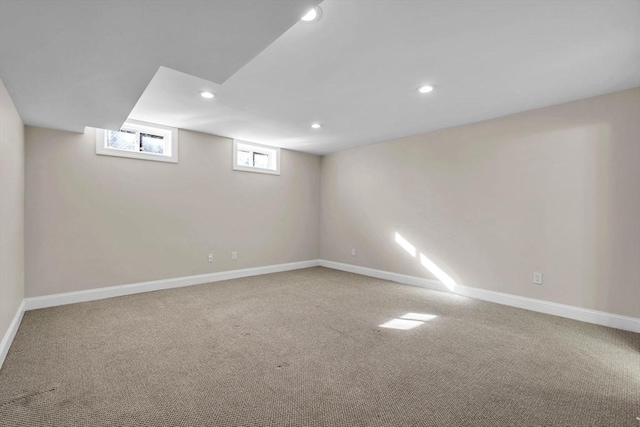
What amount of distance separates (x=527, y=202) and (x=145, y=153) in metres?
5.00

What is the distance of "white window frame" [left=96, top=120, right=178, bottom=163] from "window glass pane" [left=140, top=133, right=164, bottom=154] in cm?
5

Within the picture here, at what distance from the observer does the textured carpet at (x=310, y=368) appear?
160 cm

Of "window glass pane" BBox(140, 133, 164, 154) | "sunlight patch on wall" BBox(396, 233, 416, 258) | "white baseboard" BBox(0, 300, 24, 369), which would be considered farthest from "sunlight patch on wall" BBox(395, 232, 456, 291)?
"white baseboard" BBox(0, 300, 24, 369)

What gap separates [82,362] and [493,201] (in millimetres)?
4526

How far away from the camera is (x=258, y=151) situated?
5.28 meters

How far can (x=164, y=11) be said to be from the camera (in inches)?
55.5

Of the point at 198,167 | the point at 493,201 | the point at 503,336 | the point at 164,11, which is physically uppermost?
the point at 164,11

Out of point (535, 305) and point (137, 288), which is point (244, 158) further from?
point (535, 305)

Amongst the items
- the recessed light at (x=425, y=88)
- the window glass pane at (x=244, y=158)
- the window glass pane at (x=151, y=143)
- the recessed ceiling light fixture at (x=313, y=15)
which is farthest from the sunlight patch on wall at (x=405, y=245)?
the window glass pane at (x=151, y=143)

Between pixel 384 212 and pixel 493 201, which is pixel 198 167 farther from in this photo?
pixel 493 201

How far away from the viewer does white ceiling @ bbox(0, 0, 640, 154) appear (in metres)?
1.74

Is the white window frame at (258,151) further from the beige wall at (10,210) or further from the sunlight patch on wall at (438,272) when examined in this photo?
the sunlight patch on wall at (438,272)

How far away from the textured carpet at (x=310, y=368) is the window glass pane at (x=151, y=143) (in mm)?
2097

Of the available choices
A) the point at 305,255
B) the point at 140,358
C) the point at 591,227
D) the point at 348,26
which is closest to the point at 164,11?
the point at 348,26
